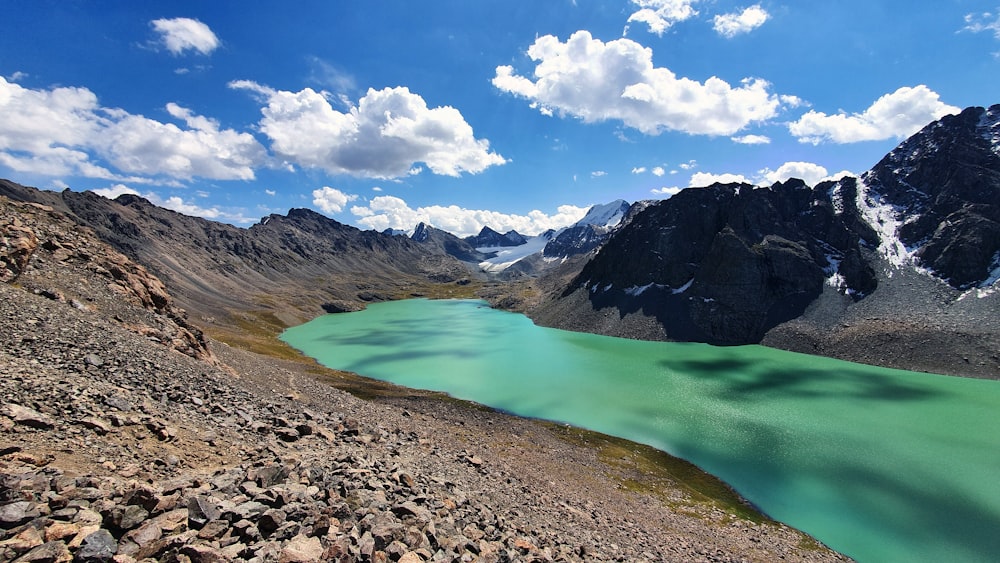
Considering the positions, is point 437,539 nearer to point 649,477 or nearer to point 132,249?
point 649,477

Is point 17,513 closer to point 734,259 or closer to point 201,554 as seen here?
point 201,554

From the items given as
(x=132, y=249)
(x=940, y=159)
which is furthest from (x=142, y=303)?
(x=940, y=159)

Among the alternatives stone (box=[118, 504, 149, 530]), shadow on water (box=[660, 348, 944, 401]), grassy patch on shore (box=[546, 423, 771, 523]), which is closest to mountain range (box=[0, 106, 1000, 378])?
shadow on water (box=[660, 348, 944, 401])

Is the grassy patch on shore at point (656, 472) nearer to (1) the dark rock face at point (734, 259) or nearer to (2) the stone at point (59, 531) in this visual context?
(2) the stone at point (59, 531)

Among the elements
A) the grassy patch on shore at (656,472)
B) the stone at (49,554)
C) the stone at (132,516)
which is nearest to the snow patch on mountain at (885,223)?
the grassy patch on shore at (656,472)

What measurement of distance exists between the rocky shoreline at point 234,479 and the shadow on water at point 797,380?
129ft

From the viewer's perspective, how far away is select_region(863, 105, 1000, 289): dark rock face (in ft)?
344

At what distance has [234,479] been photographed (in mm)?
14078

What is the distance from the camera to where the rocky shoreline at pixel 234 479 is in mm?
10508

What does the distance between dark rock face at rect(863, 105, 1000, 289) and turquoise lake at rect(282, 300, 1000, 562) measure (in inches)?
1838

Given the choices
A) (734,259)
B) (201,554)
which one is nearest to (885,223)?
(734,259)

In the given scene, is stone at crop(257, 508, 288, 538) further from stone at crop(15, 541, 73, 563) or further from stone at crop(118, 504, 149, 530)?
stone at crop(15, 541, 73, 563)

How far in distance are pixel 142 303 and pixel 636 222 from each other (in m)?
157

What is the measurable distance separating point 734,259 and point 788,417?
275 ft
